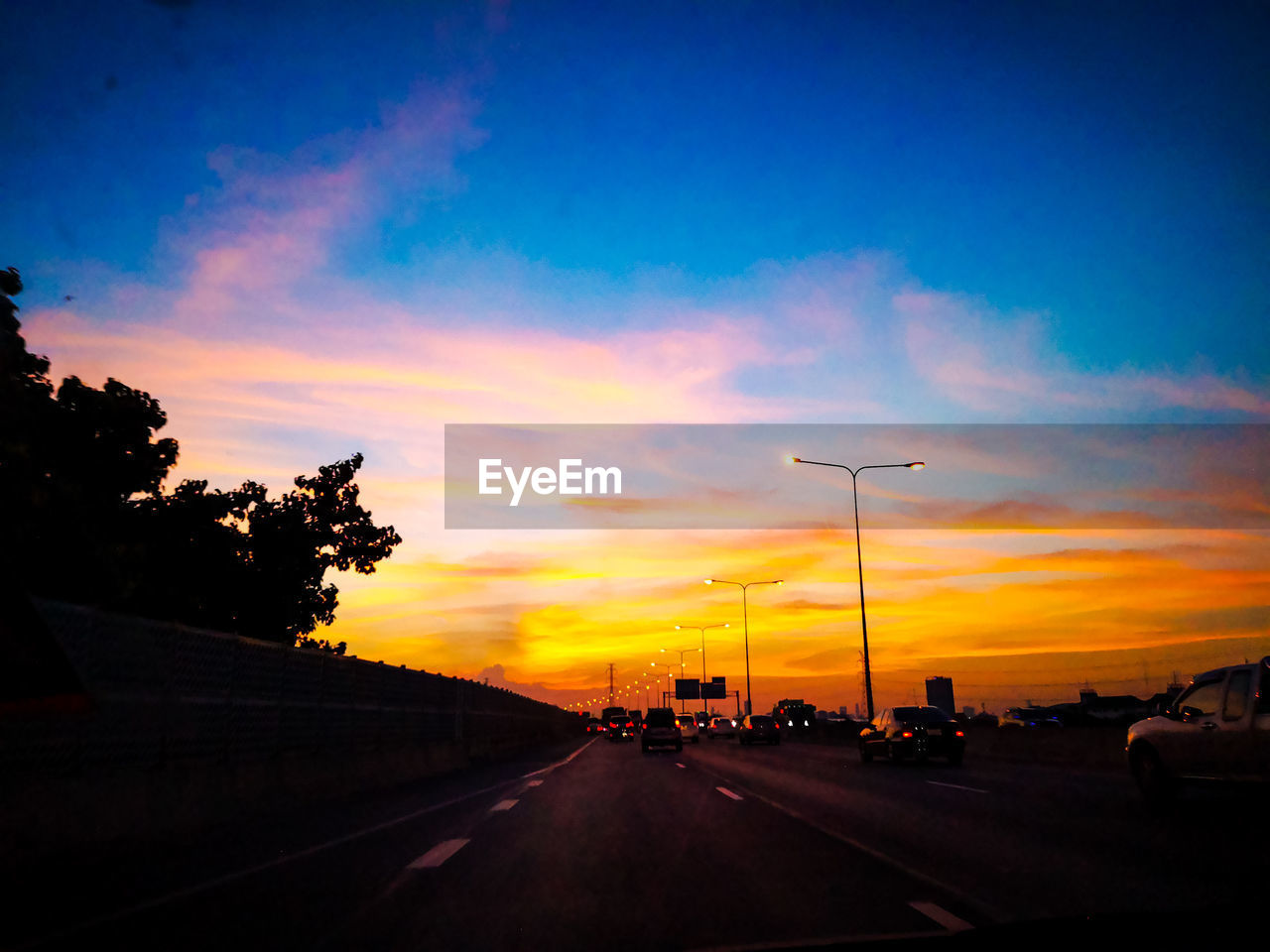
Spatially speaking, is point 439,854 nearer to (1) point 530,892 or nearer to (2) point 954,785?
(1) point 530,892

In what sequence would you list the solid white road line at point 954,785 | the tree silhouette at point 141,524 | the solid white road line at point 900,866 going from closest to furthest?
the solid white road line at point 900,866, the solid white road line at point 954,785, the tree silhouette at point 141,524

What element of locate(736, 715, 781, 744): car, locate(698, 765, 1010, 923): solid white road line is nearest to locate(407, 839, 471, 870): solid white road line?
locate(698, 765, 1010, 923): solid white road line

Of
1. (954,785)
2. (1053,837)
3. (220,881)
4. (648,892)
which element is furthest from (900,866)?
(954,785)

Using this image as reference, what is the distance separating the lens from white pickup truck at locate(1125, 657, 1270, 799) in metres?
11.5

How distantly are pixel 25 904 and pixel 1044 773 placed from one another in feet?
66.3

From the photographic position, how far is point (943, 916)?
19.9 ft

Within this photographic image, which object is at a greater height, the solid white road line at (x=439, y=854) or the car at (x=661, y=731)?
the solid white road line at (x=439, y=854)

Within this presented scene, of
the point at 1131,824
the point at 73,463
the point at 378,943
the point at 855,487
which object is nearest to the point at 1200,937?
the point at 378,943

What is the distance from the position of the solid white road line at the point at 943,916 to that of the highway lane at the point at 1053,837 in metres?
0.34

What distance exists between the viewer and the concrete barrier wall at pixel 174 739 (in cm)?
857

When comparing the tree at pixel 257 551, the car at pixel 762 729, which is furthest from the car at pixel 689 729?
the tree at pixel 257 551

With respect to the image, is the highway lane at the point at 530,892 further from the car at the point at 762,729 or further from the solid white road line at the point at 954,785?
the car at the point at 762,729

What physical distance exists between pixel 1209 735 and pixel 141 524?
27670 mm

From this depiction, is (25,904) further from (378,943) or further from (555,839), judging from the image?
(555,839)
